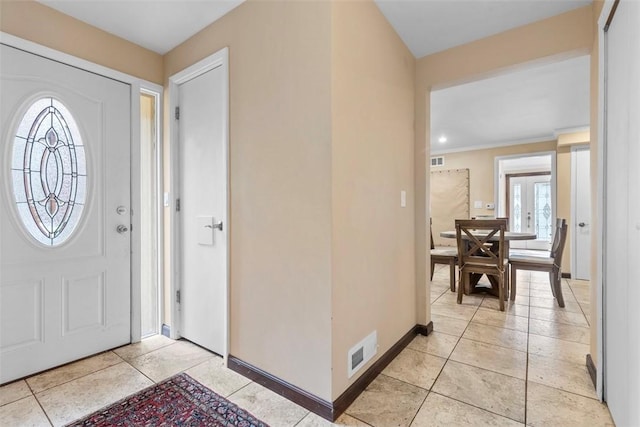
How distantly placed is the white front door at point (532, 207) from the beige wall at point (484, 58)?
702 cm

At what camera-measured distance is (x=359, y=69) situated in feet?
5.69

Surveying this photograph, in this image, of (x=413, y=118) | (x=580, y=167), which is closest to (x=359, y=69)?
(x=413, y=118)

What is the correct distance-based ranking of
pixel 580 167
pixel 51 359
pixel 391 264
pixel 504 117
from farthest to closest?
pixel 580 167 < pixel 504 117 < pixel 391 264 < pixel 51 359

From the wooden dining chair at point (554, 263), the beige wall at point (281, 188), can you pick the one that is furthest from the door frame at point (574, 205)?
the beige wall at point (281, 188)

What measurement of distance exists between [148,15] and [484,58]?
2.44 meters

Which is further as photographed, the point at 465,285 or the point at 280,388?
the point at 465,285

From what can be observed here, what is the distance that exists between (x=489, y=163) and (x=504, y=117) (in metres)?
1.77

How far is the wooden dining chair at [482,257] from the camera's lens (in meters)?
3.11

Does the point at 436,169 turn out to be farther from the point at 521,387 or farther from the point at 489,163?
the point at 521,387

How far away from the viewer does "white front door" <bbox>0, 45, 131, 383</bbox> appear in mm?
1826

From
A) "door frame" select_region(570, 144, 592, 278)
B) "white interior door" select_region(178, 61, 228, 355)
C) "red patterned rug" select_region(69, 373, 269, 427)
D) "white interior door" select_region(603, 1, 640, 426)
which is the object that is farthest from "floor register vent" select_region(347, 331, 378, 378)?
"door frame" select_region(570, 144, 592, 278)

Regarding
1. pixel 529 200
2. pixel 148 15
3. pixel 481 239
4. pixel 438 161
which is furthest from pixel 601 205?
pixel 529 200

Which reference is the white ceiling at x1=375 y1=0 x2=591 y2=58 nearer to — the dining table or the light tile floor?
the dining table

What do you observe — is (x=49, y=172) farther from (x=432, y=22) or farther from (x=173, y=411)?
(x=432, y=22)
